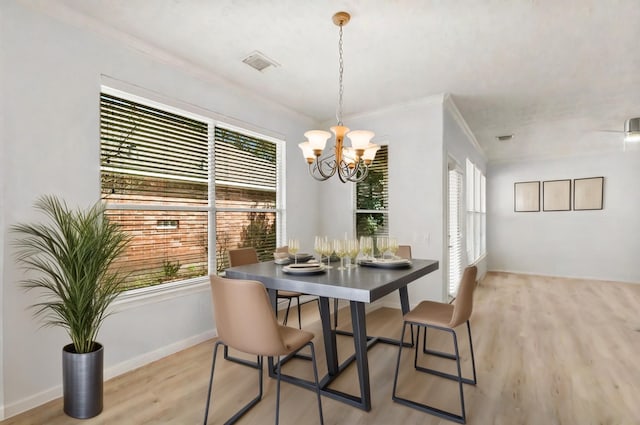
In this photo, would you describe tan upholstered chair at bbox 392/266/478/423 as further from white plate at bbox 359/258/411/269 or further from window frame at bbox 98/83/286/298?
window frame at bbox 98/83/286/298

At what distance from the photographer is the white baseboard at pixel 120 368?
2062 mm

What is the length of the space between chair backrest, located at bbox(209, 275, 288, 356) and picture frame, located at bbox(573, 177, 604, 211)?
24.8 feet

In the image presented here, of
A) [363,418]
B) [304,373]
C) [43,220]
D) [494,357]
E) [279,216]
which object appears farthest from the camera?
[279,216]

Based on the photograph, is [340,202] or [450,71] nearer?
[450,71]

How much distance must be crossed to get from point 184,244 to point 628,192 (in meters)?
8.00

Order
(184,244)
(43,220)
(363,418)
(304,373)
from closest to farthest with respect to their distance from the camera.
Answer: (363,418), (43,220), (304,373), (184,244)

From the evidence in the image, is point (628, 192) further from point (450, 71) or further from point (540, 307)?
point (450, 71)

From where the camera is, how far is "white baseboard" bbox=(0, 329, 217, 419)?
206cm

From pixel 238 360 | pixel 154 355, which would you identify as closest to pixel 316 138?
pixel 238 360

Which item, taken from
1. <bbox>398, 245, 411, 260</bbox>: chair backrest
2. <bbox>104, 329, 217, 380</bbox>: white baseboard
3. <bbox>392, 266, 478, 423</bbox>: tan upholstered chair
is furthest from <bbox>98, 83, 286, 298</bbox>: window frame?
<bbox>392, 266, 478, 423</bbox>: tan upholstered chair

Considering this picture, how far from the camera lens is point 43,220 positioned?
2.20 m

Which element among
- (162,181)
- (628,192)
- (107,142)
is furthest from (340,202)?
(628,192)

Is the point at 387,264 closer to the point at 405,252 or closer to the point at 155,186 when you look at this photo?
the point at 405,252

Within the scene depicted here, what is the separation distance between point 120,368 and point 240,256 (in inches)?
50.5
